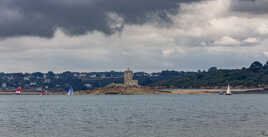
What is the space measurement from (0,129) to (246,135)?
42175 millimetres

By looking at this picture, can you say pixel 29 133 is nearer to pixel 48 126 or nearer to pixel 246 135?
pixel 48 126

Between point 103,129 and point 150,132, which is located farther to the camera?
point 103,129

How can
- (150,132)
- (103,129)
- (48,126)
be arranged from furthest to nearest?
1. (48,126)
2. (103,129)
3. (150,132)

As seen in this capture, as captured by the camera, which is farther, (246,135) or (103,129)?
(103,129)

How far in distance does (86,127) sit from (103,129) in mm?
5315

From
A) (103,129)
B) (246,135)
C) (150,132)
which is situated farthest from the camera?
(103,129)

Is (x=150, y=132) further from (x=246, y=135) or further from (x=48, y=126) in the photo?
(x=48, y=126)

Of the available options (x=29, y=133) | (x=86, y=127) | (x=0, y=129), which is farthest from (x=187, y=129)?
(x=0, y=129)

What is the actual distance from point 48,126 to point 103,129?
13055mm

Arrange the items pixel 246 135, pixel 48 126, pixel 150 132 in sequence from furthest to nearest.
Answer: pixel 48 126, pixel 150 132, pixel 246 135

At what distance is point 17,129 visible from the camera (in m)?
83.4

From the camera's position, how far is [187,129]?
260ft

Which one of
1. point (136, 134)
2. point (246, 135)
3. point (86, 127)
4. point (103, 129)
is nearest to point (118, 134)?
point (136, 134)

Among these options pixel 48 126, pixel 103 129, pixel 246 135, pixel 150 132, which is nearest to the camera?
pixel 246 135
